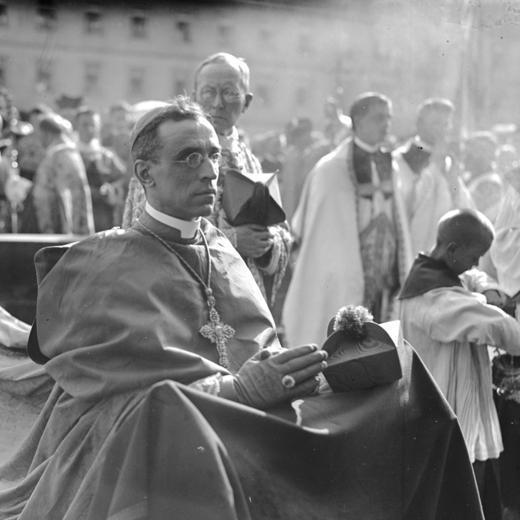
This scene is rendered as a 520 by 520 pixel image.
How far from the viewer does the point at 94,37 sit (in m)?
28.8

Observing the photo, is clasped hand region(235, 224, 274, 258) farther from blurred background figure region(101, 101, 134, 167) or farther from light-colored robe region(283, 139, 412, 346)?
blurred background figure region(101, 101, 134, 167)

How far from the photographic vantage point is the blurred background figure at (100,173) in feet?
46.8

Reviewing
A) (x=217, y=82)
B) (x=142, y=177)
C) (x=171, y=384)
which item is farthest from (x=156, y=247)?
(x=217, y=82)

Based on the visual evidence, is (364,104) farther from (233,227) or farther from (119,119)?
(119,119)

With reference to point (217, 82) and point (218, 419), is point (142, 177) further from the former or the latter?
Answer: point (217, 82)

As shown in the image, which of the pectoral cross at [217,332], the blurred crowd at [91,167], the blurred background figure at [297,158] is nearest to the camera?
the pectoral cross at [217,332]

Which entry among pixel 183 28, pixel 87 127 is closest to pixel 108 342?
pixel 87 127

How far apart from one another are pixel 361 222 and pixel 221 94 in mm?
3266

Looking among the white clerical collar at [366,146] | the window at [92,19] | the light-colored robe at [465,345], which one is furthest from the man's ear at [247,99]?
the window at [92,19]

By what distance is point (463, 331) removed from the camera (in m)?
5.75

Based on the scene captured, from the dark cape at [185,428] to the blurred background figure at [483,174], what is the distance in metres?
6.57

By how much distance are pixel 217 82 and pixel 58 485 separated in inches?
97.9

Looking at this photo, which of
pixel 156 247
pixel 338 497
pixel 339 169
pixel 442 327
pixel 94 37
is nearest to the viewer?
pixel 338 497

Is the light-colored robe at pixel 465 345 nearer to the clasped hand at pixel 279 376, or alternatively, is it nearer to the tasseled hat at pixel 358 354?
the tasseled hat at pixel 358 354
